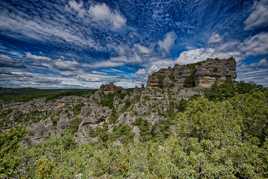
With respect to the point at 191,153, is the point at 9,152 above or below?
above

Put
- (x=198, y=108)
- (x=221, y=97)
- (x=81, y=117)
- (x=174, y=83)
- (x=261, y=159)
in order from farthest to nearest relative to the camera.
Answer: (x=81, y=117)
(x=174, y=83)
(x=221, y=97)
(x=198, y=108)
(x=261, y=159)

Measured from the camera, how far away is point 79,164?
55.8 meters

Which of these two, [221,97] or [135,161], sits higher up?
[221,97]

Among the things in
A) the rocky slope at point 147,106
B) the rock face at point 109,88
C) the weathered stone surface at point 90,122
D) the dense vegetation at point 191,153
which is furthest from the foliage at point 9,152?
A: the rock face at point 109,88

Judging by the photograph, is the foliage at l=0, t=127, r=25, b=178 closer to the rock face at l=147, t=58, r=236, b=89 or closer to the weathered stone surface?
the weathered stone surface

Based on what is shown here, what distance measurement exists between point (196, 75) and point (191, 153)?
6578cm

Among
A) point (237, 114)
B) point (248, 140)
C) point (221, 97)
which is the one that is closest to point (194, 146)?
point (248, 140)

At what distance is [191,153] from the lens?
42094mm

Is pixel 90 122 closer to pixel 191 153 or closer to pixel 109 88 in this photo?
pixel 109 88

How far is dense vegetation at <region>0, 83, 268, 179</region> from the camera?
1380 inches

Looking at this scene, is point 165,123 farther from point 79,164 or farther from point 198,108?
point 79,164

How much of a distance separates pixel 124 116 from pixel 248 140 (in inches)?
2242

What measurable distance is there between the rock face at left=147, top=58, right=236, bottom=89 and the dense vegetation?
3565 cm

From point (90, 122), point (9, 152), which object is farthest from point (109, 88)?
point (9, 152)
